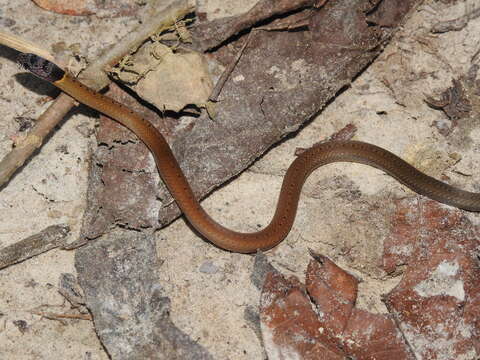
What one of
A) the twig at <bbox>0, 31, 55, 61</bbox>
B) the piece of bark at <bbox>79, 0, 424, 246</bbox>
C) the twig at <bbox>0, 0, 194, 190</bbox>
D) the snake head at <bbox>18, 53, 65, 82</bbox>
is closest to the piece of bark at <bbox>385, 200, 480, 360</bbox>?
the piece of bark at <bbox>79, 0, 424, 246</bbox>

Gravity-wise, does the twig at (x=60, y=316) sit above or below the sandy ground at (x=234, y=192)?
below

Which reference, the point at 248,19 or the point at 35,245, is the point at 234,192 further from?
the point at 35,245

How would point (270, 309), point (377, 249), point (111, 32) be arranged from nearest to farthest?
1. point (270, 309)
2. point (377, 249)
3. point (111, 32)

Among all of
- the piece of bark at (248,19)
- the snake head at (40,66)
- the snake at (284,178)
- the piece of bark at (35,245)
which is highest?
the piece of bark at (248,19)

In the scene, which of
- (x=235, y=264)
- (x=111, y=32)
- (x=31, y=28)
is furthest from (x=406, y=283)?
(x=31, y=28)

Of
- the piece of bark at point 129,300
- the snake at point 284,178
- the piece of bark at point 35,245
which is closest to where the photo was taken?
the piece of bark at point 129,300

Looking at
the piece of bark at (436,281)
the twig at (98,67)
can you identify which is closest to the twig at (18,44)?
the twig at (98,67)

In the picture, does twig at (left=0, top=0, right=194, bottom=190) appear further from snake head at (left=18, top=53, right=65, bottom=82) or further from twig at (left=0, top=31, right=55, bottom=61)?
snake head at (left=18, top=53, right=65, bottom=82)

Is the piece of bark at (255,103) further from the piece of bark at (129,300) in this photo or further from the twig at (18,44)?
the twig at (18,44)

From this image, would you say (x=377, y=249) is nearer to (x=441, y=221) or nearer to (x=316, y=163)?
(x=441, y=221)
